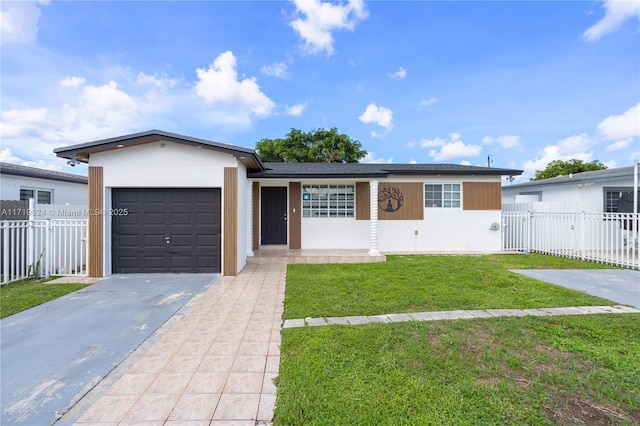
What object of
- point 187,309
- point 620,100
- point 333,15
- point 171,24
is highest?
point 333,15

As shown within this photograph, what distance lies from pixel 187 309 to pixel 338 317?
8.30 ft

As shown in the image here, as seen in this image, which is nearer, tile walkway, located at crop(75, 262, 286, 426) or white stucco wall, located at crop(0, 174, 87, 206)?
tile walkway, located at crop(75, 262, 286, 426)

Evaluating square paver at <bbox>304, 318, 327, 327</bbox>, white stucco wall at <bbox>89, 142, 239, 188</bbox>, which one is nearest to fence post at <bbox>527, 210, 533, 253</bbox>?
square paver at <bbox>304, 318, 327, 327</bbox>

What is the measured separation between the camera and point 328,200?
10.2 m

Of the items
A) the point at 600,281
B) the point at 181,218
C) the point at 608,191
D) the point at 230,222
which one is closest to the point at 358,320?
the point at 230,222

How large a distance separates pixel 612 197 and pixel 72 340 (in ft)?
58.3

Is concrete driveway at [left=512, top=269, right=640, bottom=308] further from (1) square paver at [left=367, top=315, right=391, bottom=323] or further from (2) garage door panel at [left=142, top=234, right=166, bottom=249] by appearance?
(2) garage door panel at [left=142, top=234, right=166, bottom=249]

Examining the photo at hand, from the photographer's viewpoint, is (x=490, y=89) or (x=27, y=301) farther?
(x=490, y=89)

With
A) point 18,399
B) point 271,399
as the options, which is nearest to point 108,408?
point 18,399

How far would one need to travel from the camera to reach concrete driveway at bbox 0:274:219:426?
7.74ft

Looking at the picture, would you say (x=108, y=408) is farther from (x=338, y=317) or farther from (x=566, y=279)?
(x=566, y=279)

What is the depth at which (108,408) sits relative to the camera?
2.22 metres

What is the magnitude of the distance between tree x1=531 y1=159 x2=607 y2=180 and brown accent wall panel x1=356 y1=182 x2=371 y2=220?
2701cm

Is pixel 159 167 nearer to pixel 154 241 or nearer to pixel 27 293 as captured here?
pixel 154 241
